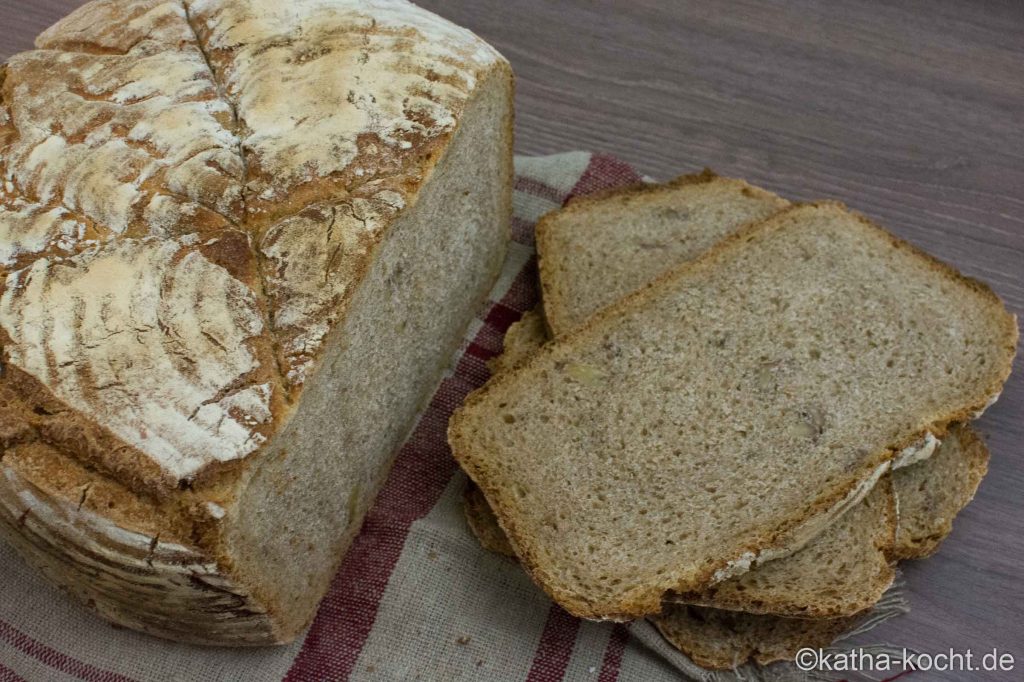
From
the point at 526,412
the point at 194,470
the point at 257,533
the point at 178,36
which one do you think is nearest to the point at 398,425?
the point at 526,412

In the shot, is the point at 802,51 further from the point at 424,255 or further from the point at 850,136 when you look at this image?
the point at 424,255

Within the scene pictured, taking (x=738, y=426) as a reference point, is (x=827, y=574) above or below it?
below

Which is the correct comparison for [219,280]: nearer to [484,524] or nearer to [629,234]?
[484,524]

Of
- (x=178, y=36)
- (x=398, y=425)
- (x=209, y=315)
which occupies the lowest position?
(x=398, y=425)

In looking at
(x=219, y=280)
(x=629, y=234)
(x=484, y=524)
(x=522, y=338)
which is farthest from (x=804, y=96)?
(x=219, y=280)

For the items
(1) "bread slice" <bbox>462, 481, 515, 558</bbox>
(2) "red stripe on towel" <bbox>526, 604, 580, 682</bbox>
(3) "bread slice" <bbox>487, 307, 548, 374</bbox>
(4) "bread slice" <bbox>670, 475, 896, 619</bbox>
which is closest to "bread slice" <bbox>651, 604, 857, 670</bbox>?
(4) "bread slice" <bbox>670, 475, 896, 619</bbox>

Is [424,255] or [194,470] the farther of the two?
[424,255]

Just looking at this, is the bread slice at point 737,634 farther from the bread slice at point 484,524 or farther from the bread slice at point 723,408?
the bread slice at point 484,524
